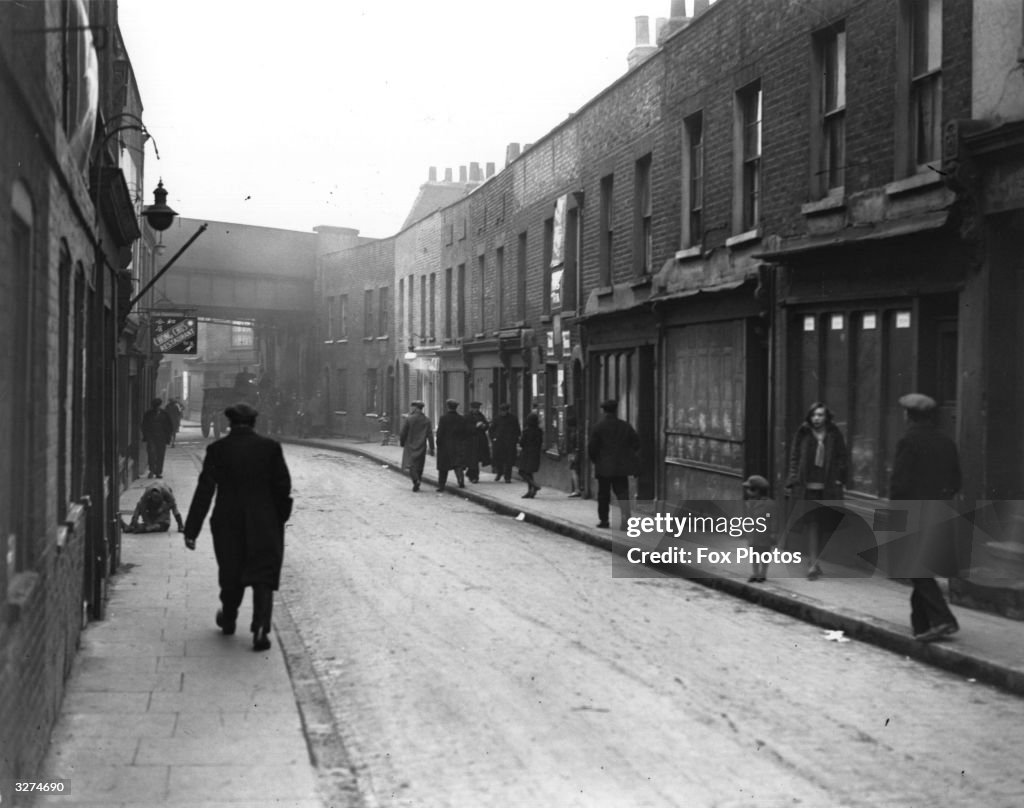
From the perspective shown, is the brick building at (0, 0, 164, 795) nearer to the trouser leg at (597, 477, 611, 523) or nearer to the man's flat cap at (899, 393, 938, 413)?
the man's flat cap at (899, 393, 938, 413)

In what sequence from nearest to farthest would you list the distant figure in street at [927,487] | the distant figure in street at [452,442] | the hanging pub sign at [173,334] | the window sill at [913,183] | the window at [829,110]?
the distant figure in street at [927,487] < the window sill at [913,183] < the window at [829,110] < the distant figure in street at [452,442] < the hanging pub sign at [173,334]

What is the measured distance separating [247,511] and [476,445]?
15.9 m

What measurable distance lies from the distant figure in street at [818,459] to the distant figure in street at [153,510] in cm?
788

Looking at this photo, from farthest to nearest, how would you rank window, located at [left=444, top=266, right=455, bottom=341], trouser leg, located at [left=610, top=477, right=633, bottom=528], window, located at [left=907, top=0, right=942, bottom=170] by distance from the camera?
window, located at [left=444, top=266, right=455, bottom=341] < trouser leg, located at [left=610, top=477, right=633, bottom=528] < window, located at [left=907, top=0, right=942, bottom=170]

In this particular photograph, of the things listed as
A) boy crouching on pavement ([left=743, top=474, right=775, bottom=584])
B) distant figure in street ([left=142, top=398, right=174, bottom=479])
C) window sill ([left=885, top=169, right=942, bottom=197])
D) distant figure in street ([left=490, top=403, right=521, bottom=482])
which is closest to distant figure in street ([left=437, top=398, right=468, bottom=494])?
distant figure in street ([left=490, top=403, right=521, bottom=482])

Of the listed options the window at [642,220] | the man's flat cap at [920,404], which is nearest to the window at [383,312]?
the window at [642,220]

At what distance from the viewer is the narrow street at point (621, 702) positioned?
18.2 feet

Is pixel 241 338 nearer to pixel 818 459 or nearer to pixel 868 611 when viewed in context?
pixel 818 459

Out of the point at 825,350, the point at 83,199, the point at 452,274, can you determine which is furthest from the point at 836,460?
the point at 452,274

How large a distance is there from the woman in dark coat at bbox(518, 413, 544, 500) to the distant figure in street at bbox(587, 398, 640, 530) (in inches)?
201

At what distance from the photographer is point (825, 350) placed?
43.4 ft

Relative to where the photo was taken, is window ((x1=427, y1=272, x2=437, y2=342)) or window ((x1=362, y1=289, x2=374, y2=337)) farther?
window ((x1=362, y1=289, x2=374, y2=337))

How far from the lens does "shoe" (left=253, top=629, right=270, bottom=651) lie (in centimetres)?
844

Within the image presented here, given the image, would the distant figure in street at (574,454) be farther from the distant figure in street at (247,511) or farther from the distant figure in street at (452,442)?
the distant figure in street at (247,511)
